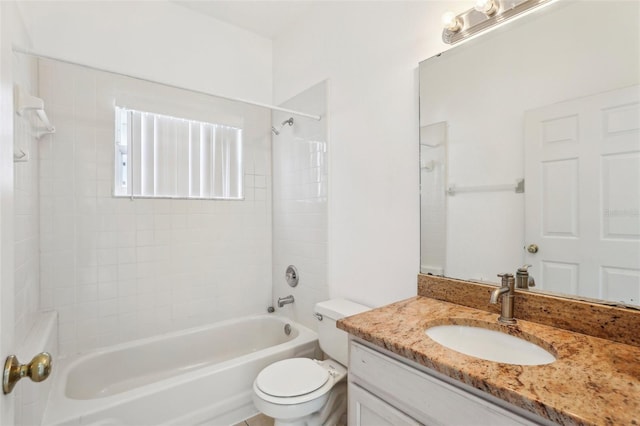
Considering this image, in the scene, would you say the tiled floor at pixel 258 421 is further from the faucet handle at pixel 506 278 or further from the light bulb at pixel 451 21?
the light bulb at pixel 451 21

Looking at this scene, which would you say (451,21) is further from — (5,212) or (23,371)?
(23,371)

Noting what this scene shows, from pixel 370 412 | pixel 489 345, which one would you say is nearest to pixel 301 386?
pixel 370 412

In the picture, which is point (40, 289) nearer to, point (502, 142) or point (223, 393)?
point (223, 393)

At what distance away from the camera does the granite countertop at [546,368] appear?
0.62 metres

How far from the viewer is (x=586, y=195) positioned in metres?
1.02

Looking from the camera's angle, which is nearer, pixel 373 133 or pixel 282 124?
pixel 373 133

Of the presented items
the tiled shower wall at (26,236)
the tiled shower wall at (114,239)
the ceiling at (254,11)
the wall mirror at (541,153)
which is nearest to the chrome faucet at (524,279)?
the wall mirror at (541,153)

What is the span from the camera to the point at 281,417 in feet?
4.46

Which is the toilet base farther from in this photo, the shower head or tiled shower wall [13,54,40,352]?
the shower head

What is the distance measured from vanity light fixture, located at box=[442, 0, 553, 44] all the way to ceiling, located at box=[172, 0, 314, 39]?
1308 mm

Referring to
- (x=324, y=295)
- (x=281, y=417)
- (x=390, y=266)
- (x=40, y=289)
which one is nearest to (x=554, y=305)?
(x=390, y=266)

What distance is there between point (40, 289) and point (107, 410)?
0.92m

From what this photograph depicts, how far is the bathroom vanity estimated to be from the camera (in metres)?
0.65

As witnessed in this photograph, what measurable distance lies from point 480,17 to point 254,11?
174 centimetres
